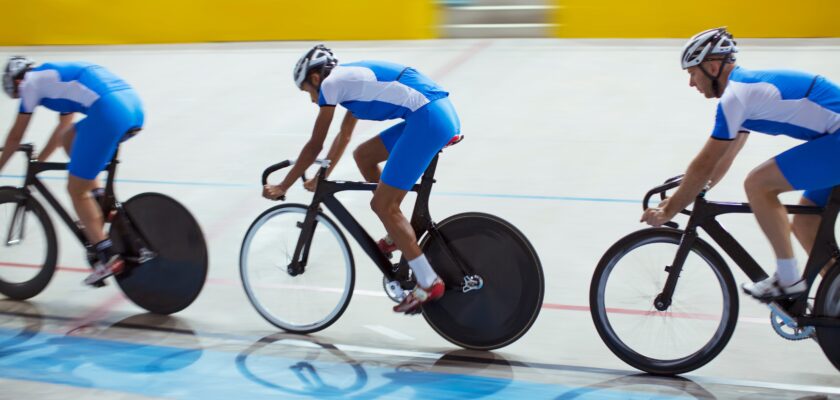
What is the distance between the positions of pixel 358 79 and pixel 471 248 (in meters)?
0.90

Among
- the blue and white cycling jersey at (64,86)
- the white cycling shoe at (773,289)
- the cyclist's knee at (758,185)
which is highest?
the blue and white cycling jersey at (64,86)

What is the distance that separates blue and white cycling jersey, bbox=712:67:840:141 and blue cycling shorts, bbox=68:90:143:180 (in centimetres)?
271

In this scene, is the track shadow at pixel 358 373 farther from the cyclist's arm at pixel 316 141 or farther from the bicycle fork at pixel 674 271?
the cyclist's arm at pixel 316 141

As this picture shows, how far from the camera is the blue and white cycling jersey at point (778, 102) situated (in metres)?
3.11

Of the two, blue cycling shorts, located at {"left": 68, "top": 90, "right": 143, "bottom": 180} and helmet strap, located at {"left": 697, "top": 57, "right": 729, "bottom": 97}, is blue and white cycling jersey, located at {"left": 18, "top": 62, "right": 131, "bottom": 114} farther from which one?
helmet strap, located at {"left": 697, "top": 57, "right": 729, "bottom": 97}

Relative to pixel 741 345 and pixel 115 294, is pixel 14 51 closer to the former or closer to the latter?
pixel 115 294

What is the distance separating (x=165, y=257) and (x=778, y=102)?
2.98 meters

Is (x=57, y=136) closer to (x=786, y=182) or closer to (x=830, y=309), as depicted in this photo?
(x=786, y=182)

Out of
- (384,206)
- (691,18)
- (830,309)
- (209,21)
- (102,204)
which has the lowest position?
(830,309)

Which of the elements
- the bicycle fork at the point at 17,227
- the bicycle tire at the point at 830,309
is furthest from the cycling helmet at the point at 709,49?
the bicycle fork at the point at 17,227

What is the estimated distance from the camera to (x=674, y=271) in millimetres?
3469

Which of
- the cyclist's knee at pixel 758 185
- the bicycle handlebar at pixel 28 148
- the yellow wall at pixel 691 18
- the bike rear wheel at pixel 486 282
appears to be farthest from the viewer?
the yellow wall at pixel 691 18

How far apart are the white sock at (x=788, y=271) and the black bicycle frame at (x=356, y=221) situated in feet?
4.22

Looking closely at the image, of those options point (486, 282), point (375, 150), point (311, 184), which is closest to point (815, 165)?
point (486, 282)
